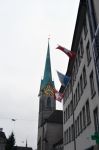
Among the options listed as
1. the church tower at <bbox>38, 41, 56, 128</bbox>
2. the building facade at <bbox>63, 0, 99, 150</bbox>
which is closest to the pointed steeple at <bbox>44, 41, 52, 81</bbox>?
the church tower at <bbox>38, 41, 56, 128</bbox>

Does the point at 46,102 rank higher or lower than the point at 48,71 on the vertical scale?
lower

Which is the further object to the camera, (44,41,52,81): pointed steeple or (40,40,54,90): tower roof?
(44,41,52,81): pointed steeple

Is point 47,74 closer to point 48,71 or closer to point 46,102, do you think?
point 48,71

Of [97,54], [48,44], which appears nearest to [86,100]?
[97,54]

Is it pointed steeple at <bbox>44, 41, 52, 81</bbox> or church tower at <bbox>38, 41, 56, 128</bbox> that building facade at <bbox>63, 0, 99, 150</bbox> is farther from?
pointed steeple at <bbox>44, 41, 52, 81</bbox>

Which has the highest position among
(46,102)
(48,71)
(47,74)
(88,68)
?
(48,71)

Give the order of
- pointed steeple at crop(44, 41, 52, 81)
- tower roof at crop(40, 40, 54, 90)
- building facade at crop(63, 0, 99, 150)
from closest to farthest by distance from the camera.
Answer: building facade at crop(63, 0, 99, 150)
tower roof at crop(40, 40, 54, 90)
pointed steeple at crop(44, 41, 52, 81)

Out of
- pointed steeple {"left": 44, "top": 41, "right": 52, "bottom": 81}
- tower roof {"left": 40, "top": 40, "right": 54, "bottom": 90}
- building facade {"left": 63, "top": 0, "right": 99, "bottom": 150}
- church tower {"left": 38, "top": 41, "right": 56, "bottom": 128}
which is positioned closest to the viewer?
building facade {"left": 63, "top": 0, "right": 99, "bottom": 150}

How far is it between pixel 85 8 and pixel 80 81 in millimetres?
8479

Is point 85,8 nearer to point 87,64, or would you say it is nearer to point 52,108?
point 87,64

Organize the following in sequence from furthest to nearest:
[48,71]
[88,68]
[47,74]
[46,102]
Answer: [48,71] → [47,74] → [46,102] → [88,68]

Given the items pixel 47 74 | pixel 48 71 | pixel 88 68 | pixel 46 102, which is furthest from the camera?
pixel 48 71

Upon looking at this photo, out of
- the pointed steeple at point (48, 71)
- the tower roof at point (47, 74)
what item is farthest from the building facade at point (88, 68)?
the pointed steeple at point (48, 71)

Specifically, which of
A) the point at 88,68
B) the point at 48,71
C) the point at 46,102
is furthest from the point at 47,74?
the point at 88,68
